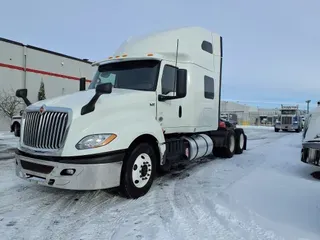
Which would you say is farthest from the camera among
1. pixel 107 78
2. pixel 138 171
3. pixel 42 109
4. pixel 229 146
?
pixel 229 146

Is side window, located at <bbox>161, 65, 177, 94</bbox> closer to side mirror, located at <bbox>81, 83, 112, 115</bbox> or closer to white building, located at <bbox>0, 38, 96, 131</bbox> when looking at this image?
side mirror, located at <bbox>81, 83, 112, 115</bbox>

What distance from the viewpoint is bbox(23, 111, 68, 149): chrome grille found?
4337 millimetres

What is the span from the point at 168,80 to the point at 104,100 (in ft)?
5.96

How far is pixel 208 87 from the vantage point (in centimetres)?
780

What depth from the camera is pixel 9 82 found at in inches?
859

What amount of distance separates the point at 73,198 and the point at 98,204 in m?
0.57

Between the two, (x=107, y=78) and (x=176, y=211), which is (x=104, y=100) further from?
(x=176, y=211)

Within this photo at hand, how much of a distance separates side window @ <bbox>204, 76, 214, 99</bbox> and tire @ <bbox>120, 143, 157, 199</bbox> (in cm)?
299

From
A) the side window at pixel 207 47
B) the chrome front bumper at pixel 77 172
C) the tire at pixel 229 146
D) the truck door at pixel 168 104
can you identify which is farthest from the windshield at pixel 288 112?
the chrome front bumper at pixel 77 172

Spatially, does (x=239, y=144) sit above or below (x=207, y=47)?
below

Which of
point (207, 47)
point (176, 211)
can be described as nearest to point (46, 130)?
point (176, 211)

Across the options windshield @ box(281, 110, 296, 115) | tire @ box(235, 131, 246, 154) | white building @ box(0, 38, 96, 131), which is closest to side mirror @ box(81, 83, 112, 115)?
tire @ box(235, 131, 246, 154)

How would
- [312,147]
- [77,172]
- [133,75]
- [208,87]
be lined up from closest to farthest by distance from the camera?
[77,172], [133,75], [312,147], [208,87]

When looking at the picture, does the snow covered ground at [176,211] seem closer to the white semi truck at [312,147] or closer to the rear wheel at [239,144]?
the white semi truck at [312,147]
